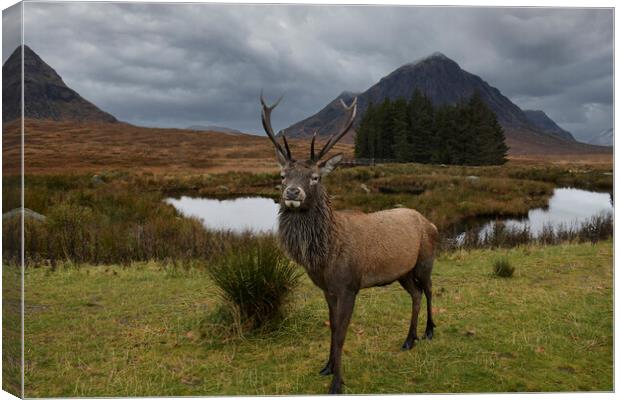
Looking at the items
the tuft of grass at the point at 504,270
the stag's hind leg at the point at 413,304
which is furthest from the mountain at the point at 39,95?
the tuft of grass at the point at 504,270

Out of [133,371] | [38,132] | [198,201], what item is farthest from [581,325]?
[198,201]

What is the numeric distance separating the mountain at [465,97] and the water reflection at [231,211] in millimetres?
2671

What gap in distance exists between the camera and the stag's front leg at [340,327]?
399 cm

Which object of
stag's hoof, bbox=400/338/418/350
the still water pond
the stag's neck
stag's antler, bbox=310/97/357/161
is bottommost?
stag's hoof, bbox=400/338/418/350

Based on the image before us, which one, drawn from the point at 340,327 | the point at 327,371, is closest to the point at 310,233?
the point at 340,327

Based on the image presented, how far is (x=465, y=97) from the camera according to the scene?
13.4 metres

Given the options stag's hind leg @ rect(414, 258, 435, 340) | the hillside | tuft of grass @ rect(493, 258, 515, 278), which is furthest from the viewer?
the hillside

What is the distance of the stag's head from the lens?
3834 mm

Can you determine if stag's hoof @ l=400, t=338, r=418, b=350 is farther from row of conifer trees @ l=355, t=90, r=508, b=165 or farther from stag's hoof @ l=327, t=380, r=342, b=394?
row of conifer trees @ l=355, t=90, r=508, b=165

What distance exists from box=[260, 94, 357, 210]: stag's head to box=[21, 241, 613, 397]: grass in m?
1.73

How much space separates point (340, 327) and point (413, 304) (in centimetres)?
141

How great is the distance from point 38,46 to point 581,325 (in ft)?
28.4

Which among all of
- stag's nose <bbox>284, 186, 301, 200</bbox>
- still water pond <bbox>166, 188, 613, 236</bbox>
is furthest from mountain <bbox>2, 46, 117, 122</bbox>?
still water pond <bbox>166, 188, 613, 236</bbox>

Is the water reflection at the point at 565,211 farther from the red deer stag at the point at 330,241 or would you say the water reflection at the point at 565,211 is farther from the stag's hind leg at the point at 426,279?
the red deer stag at the point at 330,241
